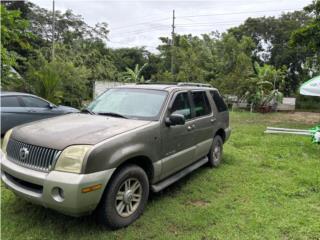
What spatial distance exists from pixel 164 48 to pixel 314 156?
89.6 ft

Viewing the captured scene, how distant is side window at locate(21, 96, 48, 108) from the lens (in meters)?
8.47

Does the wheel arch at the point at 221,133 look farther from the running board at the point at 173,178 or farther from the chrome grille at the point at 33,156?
the chrome grille at the point at 33,156

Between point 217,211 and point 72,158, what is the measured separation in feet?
7.14

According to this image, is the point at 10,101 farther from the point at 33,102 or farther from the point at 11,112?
the point at 33,102

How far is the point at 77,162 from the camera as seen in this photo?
2.99 m

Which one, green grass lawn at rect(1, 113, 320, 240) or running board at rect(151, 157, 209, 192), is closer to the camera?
green grass lawn at rect(1, 113, 320, 240)

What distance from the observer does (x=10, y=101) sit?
26.8 feet

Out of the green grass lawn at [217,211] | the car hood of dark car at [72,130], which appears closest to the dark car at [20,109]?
the green grass lawn at [217,211]

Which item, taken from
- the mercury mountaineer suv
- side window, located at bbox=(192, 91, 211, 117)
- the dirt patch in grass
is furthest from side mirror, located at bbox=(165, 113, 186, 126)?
the dirt patch in grass

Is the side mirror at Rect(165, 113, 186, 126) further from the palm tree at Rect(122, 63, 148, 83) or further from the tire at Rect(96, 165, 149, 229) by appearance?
the palm tree at Rect(122, 63, 148, 83)

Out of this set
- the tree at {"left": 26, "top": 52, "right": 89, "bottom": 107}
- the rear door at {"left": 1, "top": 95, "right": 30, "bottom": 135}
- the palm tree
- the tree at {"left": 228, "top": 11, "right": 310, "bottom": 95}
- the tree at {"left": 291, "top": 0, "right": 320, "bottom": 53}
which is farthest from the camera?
the tree at {"left": 228, "top": 11, "right": 310, "bottom": 95}

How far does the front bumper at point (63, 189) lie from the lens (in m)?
2.91

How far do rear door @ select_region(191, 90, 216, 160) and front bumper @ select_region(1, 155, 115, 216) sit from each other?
2233mm

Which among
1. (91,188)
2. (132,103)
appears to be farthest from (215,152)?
(91,188)
